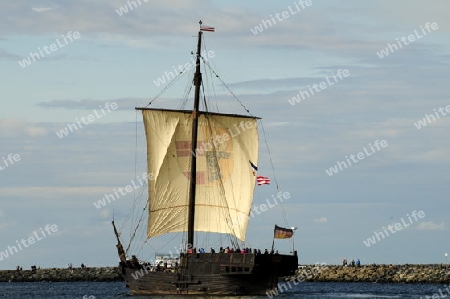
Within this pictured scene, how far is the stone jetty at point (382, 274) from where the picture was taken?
12656 centimetres

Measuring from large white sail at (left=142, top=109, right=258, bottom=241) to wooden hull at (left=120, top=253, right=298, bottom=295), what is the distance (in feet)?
15.3

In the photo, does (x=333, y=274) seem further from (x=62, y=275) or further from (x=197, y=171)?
(x=197, y=171)

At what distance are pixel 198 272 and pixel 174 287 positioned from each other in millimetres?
2310

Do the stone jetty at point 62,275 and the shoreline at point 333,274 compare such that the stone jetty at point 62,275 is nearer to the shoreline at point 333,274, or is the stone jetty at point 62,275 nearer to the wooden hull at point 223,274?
the shoreline at point 333,274

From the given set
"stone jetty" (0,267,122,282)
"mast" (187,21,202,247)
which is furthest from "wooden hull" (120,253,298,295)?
"stone jetty" (0,267,122,282)

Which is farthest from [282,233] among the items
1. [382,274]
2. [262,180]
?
[382,274]

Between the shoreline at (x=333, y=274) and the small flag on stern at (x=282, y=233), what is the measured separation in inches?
1740

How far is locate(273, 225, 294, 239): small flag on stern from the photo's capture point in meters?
82.7

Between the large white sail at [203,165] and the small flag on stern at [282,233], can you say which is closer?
the small flag on stern at [282,233]

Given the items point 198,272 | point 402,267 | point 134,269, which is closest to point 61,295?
point 134,269

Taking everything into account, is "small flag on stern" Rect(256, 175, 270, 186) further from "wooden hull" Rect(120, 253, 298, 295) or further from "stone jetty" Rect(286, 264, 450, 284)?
"stone jetty" Rect(286, 264, 450, 284)

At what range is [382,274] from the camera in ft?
426

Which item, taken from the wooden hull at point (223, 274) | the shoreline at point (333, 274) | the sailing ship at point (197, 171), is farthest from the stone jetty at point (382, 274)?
the wooden hull at point (223, 274)

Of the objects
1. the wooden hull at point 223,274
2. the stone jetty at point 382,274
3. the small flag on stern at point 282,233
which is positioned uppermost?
the stone jetty at point 382,274
